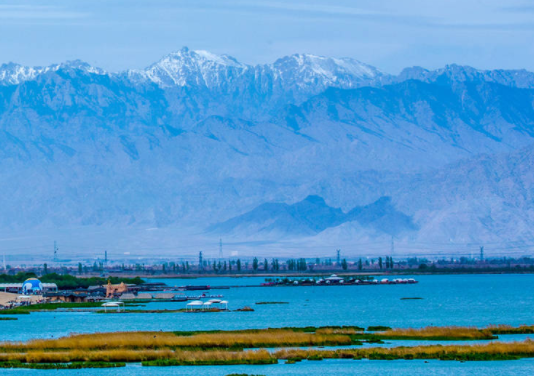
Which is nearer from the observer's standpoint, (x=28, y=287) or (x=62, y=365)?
(x=62, y=365)

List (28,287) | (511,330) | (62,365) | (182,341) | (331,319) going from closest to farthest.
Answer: (62,365) → (182,341) → (511,330) → (331,319) → (28,287)

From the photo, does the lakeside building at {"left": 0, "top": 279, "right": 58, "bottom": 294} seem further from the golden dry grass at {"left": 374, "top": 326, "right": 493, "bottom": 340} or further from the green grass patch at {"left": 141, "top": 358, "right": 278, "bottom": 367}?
the green grass patch at {"left": 141, "top": 358, "right": 278, "bottom": 367}

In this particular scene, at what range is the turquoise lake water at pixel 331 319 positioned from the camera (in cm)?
6656

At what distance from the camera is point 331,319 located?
105 metres

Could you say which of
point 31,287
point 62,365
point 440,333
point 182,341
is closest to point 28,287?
point 31,287

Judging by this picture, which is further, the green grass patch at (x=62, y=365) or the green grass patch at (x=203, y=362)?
the green grass patch at (x=203, y=362)

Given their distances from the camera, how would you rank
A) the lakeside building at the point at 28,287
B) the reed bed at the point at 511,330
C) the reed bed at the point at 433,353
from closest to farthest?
the reed bed at the point at 433,353 → the reed bed at the point at 511,330 → the lakeside building at the point at 28,287

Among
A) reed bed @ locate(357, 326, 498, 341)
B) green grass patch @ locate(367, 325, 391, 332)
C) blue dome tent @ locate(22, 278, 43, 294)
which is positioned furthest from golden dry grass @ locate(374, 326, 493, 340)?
blue dome tent @ locate(22, 278, 43, 294)

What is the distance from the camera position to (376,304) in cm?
13375

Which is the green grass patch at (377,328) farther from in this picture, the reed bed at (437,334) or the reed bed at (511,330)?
the reed bed at (511,330)

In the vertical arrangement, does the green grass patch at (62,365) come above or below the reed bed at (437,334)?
below

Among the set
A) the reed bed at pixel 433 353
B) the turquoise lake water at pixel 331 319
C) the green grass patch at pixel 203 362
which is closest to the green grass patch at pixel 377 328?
A: the turquoise lake water at pixel 331 319

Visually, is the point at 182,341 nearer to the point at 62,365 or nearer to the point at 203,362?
the point at 203,362

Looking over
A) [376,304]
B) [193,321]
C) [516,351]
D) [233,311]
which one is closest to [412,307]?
[376,304]
